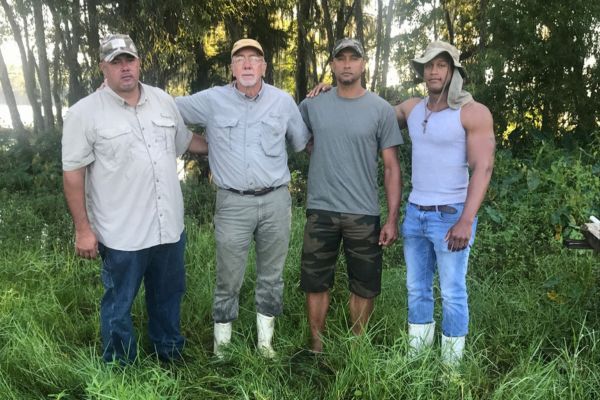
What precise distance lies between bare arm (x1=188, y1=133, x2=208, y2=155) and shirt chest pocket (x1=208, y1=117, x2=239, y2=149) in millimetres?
251

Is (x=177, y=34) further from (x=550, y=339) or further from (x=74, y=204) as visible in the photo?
(x=550, y=339)

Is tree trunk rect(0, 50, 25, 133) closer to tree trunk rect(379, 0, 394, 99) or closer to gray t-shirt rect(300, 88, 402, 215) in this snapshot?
tree trunk rect(379, 0, 394, 99)

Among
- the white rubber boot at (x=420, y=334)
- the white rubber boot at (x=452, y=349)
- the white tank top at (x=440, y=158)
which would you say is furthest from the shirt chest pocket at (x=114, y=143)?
the white rubber boot at (x=452, y=349)

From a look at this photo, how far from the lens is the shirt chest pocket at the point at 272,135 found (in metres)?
3.11

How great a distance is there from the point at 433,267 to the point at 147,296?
1816 mm

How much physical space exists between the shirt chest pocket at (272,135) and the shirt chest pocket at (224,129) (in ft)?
0.58

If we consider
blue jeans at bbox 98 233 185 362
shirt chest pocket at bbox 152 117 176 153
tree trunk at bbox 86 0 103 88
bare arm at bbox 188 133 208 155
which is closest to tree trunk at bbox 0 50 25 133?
tree trunk at bbox 86 0 103 88

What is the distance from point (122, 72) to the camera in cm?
281

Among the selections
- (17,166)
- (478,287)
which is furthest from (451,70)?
(17,166)

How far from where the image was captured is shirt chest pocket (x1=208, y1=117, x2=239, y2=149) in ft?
10.1

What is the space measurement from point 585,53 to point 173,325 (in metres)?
7.42

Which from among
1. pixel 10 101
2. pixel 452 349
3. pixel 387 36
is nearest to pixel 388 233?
pixel 452 349

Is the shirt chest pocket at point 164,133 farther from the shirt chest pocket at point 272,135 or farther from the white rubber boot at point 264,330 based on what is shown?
the white rubber boot at point 264,330

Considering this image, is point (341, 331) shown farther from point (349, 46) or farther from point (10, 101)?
point (10, 101)
